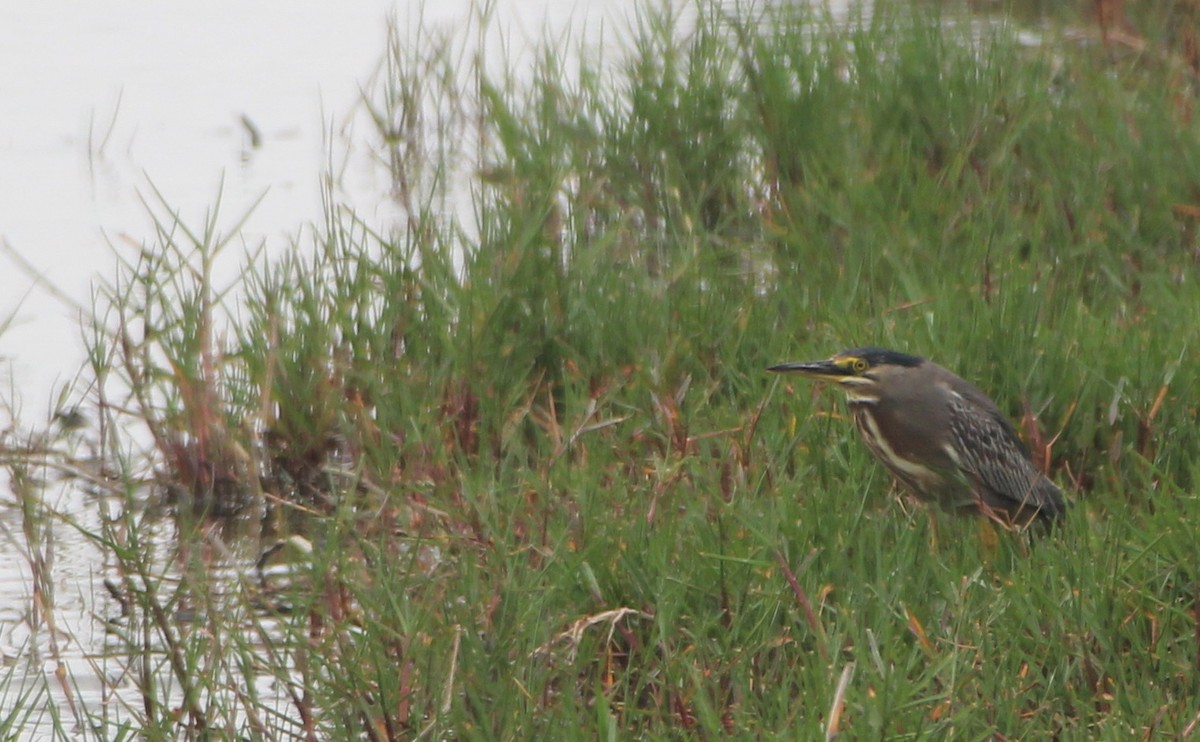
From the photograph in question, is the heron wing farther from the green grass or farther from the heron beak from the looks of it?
the heron beak

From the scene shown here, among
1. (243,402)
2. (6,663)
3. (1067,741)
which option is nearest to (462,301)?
(243,402)

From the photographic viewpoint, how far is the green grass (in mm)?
3852

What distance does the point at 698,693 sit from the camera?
369cm

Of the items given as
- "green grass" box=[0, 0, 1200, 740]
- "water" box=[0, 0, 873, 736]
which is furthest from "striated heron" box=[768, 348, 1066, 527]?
"water" box=[0, 0, 873, 736]

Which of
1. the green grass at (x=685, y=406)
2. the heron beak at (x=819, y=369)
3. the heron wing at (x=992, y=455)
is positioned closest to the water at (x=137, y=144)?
the green grass at (x=685, y=406)

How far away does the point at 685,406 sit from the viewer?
213 inches

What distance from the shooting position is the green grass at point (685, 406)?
3.85 metres

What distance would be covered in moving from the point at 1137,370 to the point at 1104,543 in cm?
107

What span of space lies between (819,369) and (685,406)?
53 centimetres

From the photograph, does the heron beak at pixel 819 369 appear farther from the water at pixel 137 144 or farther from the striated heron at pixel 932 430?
the water at pixel 137 144

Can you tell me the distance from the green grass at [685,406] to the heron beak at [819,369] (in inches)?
7.4

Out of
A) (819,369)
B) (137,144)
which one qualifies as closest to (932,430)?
(819,369)

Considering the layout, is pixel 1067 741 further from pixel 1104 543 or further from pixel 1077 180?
pixel 1077 180

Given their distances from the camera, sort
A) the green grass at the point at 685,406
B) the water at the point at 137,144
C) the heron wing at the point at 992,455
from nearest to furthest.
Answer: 1. the green grass at the point at 685,406
2. the heron wing at the point at 992,455
3. the water at the point at 137,144
